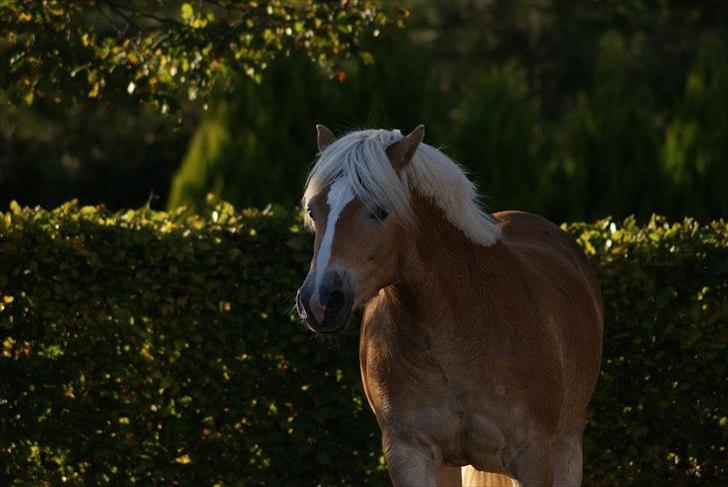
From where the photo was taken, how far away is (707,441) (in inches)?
279

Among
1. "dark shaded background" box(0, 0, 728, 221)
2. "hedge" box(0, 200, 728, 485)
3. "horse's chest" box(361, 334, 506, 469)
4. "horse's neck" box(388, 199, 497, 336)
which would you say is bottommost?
"dark shaded background" box(0, 0, 728, 221)

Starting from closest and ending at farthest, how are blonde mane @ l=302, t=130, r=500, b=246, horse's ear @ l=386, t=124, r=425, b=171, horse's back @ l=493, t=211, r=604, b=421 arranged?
blonde mane @ l=302, t=130, r=500, b=246 → horse's ear @ l=386, t=124, r=425, b=171 → horse's back @ l=493, t=211, r=604, b=421

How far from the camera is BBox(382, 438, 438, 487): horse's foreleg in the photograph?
4668 mm

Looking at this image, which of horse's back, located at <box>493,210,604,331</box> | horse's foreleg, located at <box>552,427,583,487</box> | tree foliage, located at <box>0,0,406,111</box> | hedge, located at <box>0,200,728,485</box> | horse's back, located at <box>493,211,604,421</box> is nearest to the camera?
horse's foreleg, located at <box>552,427,583,487</box>

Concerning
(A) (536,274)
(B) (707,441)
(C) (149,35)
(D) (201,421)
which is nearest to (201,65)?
(C) (149,35)

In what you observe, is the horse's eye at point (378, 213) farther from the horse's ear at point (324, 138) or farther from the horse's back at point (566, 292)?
the horse's back at point (566, 292)

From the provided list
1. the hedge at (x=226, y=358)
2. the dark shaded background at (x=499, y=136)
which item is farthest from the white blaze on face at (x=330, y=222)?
the dark shaded background at (x=499, y=136)

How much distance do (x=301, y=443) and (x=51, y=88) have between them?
2.41 meters

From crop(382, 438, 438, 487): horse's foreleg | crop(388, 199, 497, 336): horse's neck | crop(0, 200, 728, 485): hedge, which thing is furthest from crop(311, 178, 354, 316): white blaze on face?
crop(0, 200, 728, 485): hedge

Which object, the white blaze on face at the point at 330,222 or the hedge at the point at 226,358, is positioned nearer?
the white blaze on face at the point at 330,222

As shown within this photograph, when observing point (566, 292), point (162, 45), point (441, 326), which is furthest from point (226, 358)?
point (441, 326)

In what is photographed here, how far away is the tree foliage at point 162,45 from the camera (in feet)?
23.3

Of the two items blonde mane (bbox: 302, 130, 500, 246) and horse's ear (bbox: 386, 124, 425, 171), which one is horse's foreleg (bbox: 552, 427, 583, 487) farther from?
horse's ear (bbox: 386, 124, 425, 171)

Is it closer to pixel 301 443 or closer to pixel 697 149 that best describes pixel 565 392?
pixel 301 443
